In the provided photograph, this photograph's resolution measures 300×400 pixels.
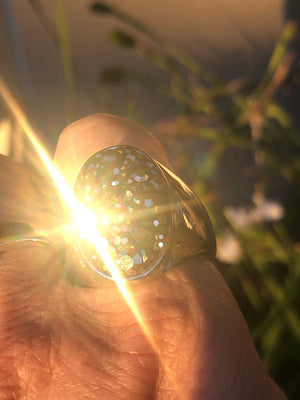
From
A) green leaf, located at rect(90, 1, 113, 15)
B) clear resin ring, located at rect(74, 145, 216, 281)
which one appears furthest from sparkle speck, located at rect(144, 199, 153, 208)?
green leaf, located at rect(90, 1, 113, 15)

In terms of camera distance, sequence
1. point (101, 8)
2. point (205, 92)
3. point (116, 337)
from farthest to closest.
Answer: point (205, 92) → point (101, 8) → point (116, 337)

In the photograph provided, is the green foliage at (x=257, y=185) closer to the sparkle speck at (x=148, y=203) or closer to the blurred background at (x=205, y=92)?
the blurred background at (x=205, y=92)

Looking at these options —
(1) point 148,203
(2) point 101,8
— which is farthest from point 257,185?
(1) point 148,203

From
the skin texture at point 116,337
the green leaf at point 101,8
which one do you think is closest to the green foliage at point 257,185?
the green leaf at point 101,8

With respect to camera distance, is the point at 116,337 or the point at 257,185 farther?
the point at 257,185

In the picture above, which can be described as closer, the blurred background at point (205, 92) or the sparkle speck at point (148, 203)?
the sparkle speck at point (148, 203)

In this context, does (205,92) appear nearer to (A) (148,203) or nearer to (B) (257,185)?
(B) (257,185)

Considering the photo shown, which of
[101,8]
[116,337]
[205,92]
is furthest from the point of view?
[205,92]

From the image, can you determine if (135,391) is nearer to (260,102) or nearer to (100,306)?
(100,306)
